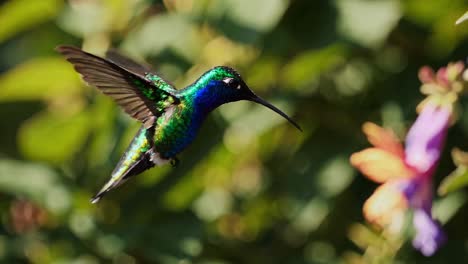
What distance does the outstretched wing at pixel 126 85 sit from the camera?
1.06 meters

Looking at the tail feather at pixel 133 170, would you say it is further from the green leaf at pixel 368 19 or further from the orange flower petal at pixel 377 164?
the green leaf at pixel 368 19

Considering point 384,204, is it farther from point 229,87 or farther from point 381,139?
point 229,87

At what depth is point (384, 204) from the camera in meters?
1.42

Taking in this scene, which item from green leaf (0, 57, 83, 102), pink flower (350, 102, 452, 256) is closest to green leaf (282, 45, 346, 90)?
pink flower (350, 102, 452, 256)

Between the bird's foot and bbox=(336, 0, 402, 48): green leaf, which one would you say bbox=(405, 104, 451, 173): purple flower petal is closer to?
bbox=(336, 0, 402, 48): green leaf

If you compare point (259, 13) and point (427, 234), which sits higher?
point (259, 13)

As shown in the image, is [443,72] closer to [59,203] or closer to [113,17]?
[113,17]

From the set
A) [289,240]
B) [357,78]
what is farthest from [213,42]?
[289,240]

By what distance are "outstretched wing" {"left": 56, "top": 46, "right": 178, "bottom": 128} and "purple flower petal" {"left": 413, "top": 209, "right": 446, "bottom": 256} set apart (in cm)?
43

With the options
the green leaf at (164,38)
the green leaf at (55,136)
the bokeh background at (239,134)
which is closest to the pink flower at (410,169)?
the bokeh background at (239,134)

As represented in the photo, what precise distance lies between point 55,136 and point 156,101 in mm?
906

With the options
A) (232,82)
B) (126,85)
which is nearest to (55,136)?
(126,85)

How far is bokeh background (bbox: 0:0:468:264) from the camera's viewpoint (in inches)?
70.4

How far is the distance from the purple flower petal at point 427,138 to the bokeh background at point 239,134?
0.27 metres
